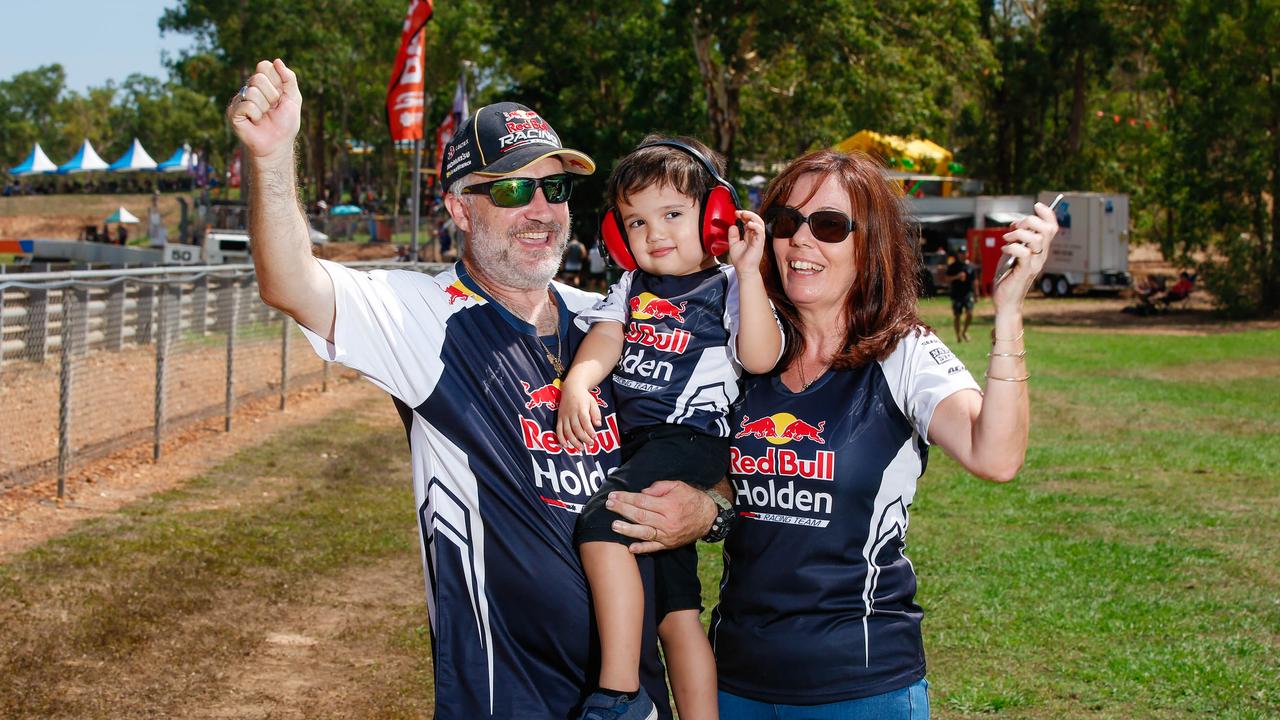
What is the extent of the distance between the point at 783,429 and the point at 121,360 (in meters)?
10.3

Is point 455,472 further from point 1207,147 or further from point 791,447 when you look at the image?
point 1207,147

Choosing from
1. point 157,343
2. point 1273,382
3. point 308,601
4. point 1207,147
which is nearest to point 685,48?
point 1207,147

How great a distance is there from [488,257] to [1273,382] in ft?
67.0

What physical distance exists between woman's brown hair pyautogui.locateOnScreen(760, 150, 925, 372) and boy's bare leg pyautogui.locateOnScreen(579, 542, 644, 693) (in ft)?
2.23

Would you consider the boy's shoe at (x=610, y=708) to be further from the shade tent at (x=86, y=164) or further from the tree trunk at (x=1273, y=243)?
the shade tent at (x=86, y=164)

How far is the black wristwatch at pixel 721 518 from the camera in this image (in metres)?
3.29

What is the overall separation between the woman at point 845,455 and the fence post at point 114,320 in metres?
9.74

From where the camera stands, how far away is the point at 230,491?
10.8 metres

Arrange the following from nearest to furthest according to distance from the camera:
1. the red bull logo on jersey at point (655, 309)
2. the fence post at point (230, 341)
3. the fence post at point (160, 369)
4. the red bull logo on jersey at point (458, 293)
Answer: the red bull logo on jersey at point (458, 293) → the red bull logo on jersey at point (655, 309) → the fence post at point (160, 369) → the fence post at point (230, 341)

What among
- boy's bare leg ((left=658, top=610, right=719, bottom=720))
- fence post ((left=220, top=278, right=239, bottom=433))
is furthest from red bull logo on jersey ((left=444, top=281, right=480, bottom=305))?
fence post ((left=220, top=278, right=239, bottom=433))

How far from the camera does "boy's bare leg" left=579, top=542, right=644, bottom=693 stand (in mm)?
3168

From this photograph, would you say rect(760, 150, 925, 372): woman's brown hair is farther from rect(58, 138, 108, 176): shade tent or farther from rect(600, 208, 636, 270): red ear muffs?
rect(58, 138, 108, 176): shade tent

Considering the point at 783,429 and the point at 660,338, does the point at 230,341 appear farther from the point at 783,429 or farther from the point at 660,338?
the point at 783,429

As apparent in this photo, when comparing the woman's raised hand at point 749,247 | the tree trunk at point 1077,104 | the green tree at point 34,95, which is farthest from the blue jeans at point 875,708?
the green tree at point 34,95
